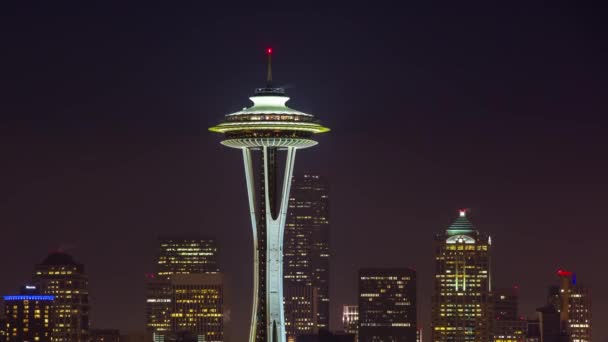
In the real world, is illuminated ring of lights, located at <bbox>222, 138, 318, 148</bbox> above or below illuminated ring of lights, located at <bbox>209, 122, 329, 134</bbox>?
below

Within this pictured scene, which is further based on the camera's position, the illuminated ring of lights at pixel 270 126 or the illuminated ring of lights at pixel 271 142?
the illuminated ring of lights at pixel 271 142

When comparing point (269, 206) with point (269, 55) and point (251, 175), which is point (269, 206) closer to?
point (251, 175)

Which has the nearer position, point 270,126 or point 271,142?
point 270,126

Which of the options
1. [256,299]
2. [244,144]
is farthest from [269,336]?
[244,144]

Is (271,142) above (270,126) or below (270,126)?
below

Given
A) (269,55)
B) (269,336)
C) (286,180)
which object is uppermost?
(269,55)

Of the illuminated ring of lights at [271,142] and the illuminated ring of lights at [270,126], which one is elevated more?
the illuminated ring of lights at [270,126]

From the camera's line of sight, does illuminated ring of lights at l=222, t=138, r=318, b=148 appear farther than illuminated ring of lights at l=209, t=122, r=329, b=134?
Yes

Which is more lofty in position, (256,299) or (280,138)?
(280,138)
